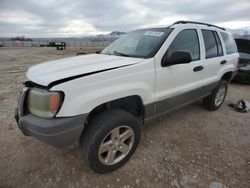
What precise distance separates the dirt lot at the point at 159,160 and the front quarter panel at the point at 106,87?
2.91 ft

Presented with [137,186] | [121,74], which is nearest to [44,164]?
[137,186]

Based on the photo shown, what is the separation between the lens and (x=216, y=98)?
13.4ft

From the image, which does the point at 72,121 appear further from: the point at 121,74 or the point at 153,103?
the point at 153,103

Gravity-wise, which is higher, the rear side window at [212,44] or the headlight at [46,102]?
the rear side window at [212,44]

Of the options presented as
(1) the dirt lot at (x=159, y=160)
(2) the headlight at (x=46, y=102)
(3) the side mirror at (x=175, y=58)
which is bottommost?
(1) the dirt lot at (x=159, y=160)

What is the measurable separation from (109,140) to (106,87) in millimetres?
688

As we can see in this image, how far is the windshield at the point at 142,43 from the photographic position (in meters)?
2.48

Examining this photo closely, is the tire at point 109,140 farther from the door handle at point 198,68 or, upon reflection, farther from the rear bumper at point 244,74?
the rear bumper at point 244,74

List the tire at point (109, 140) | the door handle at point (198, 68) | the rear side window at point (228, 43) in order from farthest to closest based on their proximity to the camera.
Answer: the rear side window at point (228, 43)
the door handle at point (198, 68)
the tire at point (109, 140)

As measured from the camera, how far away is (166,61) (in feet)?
7.93

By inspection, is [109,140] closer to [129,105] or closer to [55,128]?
[129,105]

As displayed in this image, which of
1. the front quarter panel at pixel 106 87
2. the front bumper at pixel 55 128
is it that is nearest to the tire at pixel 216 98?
the front quarter panel at pixel 106 87

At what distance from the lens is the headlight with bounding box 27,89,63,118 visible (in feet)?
5.55

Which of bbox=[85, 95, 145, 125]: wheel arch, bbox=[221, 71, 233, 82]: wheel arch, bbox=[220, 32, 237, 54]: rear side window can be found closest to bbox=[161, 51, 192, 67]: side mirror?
bbox=[85, 95, 145, 125]: wheel arch
